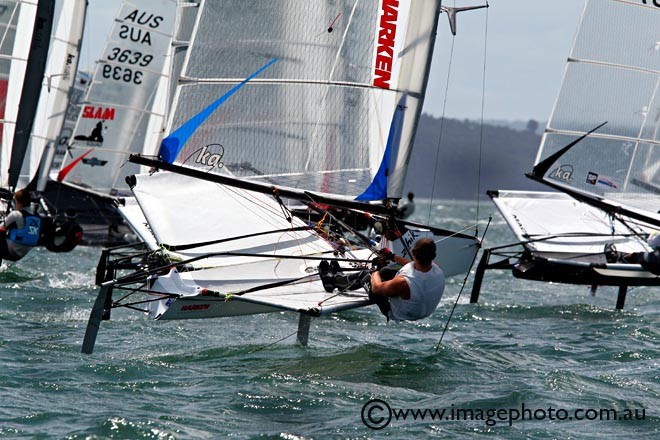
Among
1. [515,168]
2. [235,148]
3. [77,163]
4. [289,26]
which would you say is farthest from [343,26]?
[515,168]

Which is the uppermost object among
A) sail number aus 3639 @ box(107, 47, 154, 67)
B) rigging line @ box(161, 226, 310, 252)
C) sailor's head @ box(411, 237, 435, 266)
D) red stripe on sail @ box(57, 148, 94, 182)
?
sail number aus 3639 @ box(107, 47, 154, 67)

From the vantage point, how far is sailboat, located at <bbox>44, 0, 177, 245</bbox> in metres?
19.9

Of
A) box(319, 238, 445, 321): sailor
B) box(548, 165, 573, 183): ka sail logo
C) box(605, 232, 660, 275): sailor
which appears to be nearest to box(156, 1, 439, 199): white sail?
box(319, 238, 445, 321): sailor

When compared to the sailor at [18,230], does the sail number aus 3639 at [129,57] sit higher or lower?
higher

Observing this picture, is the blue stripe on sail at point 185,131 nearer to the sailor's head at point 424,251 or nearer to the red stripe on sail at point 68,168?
the sailor's head at point 424,251

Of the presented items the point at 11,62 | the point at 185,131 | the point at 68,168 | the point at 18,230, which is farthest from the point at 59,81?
the point at 185,131

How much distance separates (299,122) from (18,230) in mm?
4411

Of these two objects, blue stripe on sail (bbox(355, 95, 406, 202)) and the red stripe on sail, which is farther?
the red stripe on sail

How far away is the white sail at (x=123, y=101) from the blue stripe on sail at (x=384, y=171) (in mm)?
10853

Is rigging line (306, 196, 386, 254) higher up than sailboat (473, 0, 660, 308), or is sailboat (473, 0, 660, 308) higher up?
sailboat (473, 0, 660, 308)

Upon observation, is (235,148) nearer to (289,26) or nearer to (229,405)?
(289,26)

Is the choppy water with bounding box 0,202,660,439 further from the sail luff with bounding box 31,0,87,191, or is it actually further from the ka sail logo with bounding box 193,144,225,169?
the sail luff with bounding box 31,0,87,191

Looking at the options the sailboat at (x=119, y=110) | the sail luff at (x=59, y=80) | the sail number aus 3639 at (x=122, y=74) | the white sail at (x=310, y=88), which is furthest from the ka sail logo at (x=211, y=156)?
the sail number aus 3639 at (x=122, y=74)

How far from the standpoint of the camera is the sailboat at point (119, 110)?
19938 millimetres
